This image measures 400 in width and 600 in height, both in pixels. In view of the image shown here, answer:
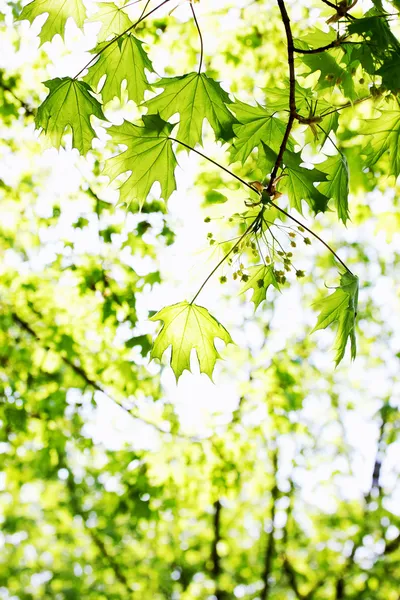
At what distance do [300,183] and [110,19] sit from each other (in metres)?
0.96

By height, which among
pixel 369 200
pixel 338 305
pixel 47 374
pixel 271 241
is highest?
pixel 369 200

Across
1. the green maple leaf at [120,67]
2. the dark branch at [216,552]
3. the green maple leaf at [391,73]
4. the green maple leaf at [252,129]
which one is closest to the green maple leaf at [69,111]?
the green maple leaf at [120,67]

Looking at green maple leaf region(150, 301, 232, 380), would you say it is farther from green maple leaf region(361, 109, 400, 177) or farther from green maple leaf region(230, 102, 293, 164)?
green maple leaf region(361, 109, 400, 177)

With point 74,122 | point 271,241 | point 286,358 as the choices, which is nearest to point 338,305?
point 271,241

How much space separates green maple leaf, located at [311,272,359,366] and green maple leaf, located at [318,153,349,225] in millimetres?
268

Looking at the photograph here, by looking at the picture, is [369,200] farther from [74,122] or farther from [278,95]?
[74,122]

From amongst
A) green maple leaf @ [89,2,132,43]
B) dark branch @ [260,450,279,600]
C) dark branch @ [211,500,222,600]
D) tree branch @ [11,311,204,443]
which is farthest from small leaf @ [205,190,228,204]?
dark branch @ [211,500,222,600]

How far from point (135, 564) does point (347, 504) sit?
3578 mm

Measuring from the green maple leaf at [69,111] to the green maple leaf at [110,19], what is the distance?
11.3 inches

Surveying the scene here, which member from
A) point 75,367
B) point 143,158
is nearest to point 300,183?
point 143,158

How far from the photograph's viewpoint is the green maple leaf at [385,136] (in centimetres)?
183

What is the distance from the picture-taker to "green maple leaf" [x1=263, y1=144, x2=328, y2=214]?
1688mm

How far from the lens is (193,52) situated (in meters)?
4.32

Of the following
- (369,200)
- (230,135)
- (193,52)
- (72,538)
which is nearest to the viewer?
(230,135)
